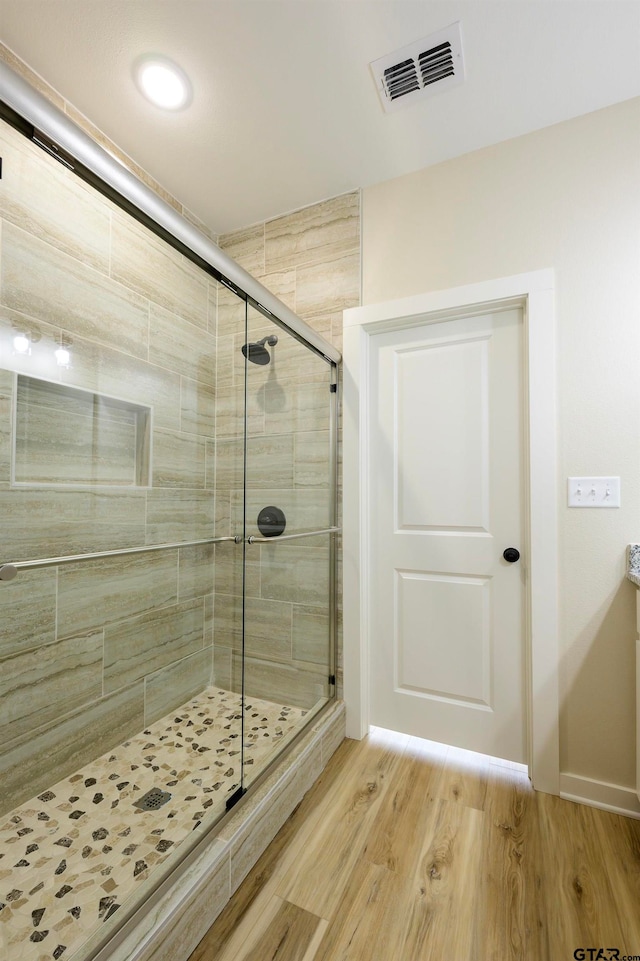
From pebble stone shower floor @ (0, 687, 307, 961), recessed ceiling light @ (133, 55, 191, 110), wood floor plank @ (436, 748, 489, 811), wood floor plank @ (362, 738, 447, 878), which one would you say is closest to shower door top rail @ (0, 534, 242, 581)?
pebble stone shower floor @ (0, 687, 307, 961)

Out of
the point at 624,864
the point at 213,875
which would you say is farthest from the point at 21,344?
the point at 624,864

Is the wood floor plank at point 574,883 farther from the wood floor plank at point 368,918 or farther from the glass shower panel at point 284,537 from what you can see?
the glass shower panel at point 284,537

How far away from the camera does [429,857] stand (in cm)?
129

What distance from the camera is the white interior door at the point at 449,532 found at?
1746mm

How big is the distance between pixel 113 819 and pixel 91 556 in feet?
2.46

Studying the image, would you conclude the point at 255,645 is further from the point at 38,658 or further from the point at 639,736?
the point at 639,736

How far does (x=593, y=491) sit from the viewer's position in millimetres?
1547

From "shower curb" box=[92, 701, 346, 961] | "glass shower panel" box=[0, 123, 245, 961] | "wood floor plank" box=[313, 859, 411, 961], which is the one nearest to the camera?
"shower curb" box=[92, 701, 346, 961]

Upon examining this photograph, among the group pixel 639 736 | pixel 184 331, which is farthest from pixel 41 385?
pixel 639 736

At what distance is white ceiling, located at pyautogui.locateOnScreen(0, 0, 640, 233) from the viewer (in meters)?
1.31

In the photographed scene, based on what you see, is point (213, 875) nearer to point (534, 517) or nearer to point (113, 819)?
point (113, 819)

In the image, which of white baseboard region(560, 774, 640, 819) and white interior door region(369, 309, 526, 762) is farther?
white interior door region(369, 309, 526, 762)

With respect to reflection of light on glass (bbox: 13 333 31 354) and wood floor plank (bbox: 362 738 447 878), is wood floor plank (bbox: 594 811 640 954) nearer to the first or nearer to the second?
wood floor plank (bbox: 362 738 447 878)

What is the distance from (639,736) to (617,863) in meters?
0.36
